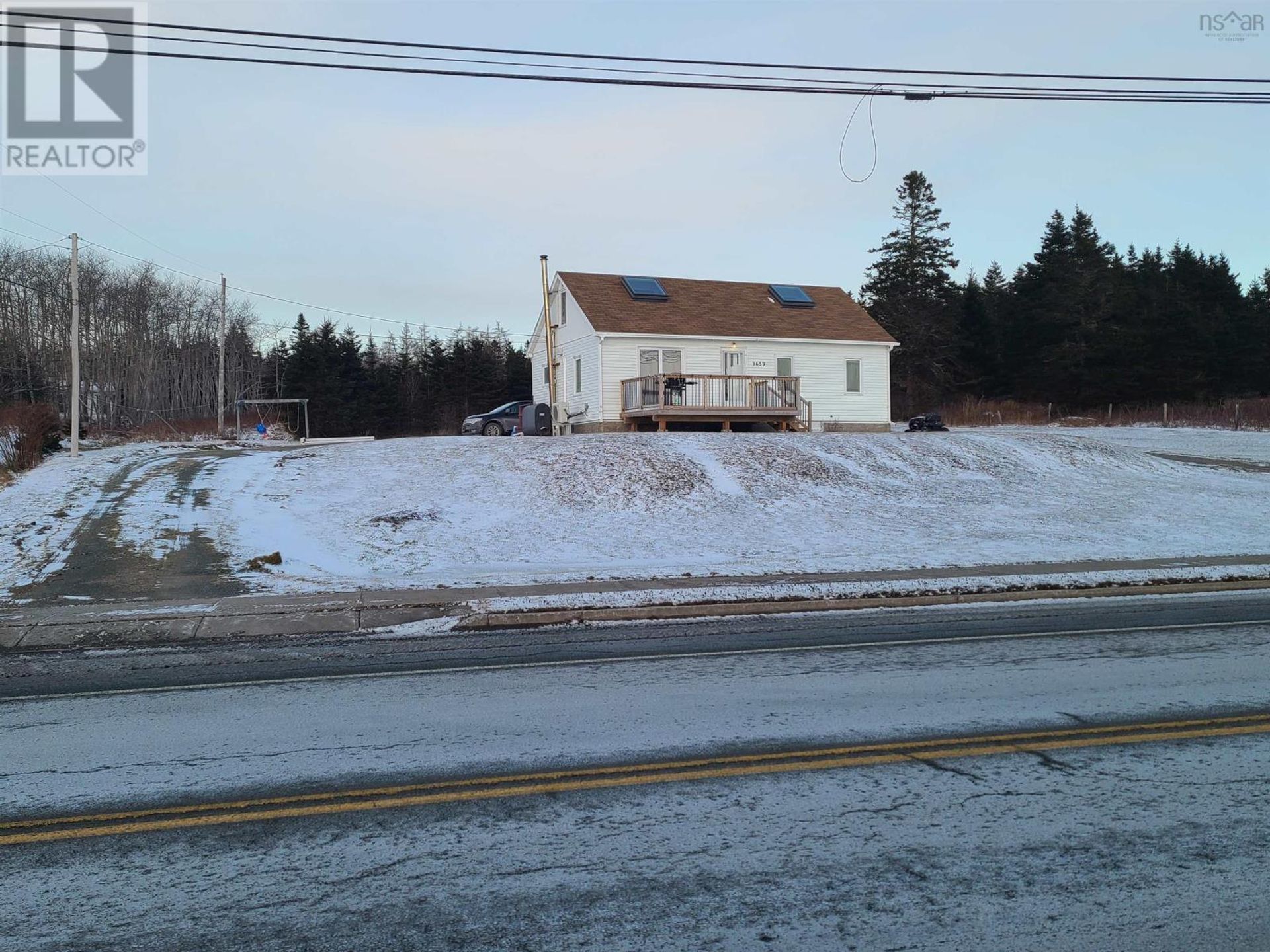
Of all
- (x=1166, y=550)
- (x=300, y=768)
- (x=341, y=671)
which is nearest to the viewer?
(x=300, y=768)

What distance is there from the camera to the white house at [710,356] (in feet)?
114

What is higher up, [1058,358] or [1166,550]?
[1058,358]

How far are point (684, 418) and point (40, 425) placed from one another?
19.6 m

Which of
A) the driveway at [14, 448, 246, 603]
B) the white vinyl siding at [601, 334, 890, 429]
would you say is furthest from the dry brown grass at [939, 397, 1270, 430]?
the driveway at [14, 448, 246, 603]

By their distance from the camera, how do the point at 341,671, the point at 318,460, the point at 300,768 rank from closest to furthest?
the point at 300,768 < the point at 341,671 < the point at 318,460

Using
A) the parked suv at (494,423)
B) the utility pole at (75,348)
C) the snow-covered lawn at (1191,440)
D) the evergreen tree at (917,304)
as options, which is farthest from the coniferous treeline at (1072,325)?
the utility pole at (75,348)

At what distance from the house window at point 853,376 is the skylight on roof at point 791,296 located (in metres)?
3.48

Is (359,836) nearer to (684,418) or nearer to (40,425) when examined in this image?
(40,425)

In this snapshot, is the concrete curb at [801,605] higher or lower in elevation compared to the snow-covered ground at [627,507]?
lower

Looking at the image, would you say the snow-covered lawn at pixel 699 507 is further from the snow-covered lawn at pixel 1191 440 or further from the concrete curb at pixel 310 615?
the snow-covered lawn at pixel 1191 440

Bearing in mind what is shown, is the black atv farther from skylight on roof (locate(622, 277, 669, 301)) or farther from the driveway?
the driveway

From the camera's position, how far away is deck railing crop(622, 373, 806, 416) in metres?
33.7

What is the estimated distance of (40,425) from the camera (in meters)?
24.1

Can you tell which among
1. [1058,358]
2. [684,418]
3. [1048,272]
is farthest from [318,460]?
[1048,272]
